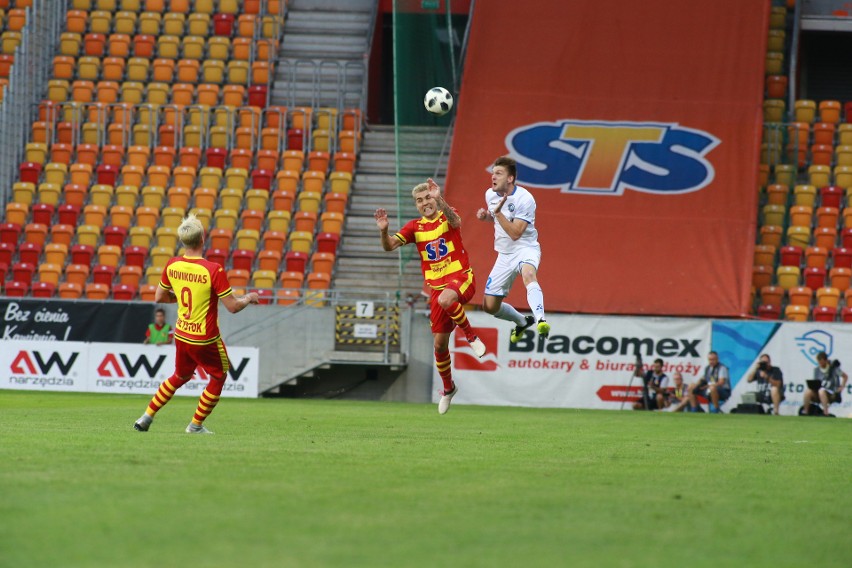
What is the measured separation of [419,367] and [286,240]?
473 centimetres

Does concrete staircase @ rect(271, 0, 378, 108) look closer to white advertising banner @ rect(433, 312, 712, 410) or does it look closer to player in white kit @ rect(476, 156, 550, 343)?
white advertising banner @ rect(433, 312, 712, 410)

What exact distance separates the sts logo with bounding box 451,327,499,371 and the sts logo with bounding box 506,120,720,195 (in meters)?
4.12

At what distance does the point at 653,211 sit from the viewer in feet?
82.7

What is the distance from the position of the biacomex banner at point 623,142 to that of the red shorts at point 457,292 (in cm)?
1080

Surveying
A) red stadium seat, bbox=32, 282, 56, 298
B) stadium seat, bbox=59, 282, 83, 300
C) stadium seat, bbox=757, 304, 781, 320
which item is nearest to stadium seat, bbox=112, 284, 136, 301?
stadium seat, bbox=59, 282, 83, 300

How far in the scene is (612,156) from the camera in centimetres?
2586

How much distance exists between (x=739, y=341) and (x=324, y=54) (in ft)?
43.7

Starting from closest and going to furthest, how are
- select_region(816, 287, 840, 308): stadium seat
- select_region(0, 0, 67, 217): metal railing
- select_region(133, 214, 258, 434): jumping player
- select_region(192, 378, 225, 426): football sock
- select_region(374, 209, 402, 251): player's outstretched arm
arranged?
1. select_region(133, 214, 258, 434): jumping player
2. select_region(192, 378, 225, 426): football sock
3. select_region(374, 209, 402, 251): player's outstretched arm
4. select_region(816, 287, 840, 308): stadium seat
5. select_region(0, 0, 67, 217): metal railing

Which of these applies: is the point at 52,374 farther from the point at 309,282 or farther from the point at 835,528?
the point at 835,528

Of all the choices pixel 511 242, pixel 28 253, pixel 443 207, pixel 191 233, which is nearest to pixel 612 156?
pixel 28 253

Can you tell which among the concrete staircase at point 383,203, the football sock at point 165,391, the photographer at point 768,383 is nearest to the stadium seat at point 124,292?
the concrete staircase at point 383,203

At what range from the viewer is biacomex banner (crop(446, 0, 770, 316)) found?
24.4 meters

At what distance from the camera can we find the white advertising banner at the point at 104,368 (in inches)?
879

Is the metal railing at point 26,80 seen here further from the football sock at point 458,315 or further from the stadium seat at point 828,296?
the football sock at point 458,315
